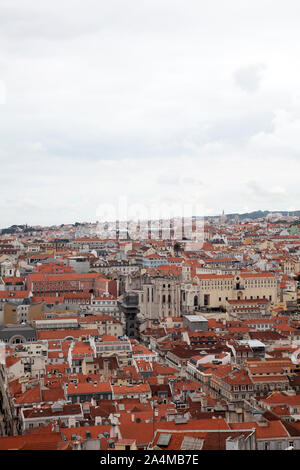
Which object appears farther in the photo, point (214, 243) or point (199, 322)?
point (214, 243)

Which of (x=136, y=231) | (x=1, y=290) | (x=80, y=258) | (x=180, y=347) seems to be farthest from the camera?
(x=136, y=231)

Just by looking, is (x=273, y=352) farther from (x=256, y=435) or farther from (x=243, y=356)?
(x=256, y=435)

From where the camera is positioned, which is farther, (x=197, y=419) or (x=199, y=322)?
(x=199, y=322)

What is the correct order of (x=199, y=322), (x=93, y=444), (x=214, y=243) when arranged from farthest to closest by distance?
(x=214, y=243) → (x=199, y=322) → (x=93, y=444)

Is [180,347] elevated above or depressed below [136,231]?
below
